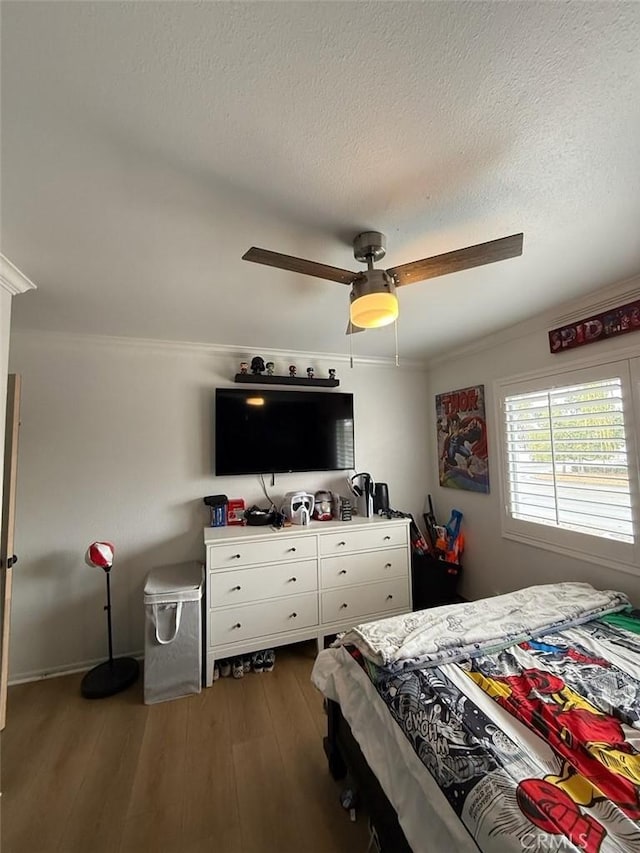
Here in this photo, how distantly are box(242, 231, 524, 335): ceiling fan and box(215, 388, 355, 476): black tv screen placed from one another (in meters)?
1.59

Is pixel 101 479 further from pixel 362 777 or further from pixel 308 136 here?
pixel 308 136

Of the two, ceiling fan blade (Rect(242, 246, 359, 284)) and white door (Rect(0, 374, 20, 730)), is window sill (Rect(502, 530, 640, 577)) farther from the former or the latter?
white door (Rect(0, 374, 20, 730))

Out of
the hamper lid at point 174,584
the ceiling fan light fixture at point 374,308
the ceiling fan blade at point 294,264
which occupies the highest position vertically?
the ceiling fan blade at point 294,264

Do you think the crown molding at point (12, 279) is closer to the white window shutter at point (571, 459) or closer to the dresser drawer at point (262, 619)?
the dresser drawer at point (262, 619)

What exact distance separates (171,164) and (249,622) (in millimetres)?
2520

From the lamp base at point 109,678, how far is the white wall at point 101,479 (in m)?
0.15

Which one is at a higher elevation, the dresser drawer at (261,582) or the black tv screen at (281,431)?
the black tv screen at (281,431)

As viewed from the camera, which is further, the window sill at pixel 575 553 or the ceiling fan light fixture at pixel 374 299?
the window sill at pixel 575 553

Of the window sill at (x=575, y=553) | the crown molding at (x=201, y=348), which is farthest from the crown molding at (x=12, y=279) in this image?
the window sill at (x=575, y=553)

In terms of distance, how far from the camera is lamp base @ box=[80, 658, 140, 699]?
207 cm

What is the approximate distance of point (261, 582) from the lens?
7.73ft

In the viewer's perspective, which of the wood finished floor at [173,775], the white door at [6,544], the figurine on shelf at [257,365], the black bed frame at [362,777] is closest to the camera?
the black bed frame at [362,777]

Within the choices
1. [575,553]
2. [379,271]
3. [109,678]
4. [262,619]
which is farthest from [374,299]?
[109,678]

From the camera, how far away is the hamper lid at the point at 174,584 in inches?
81.3
